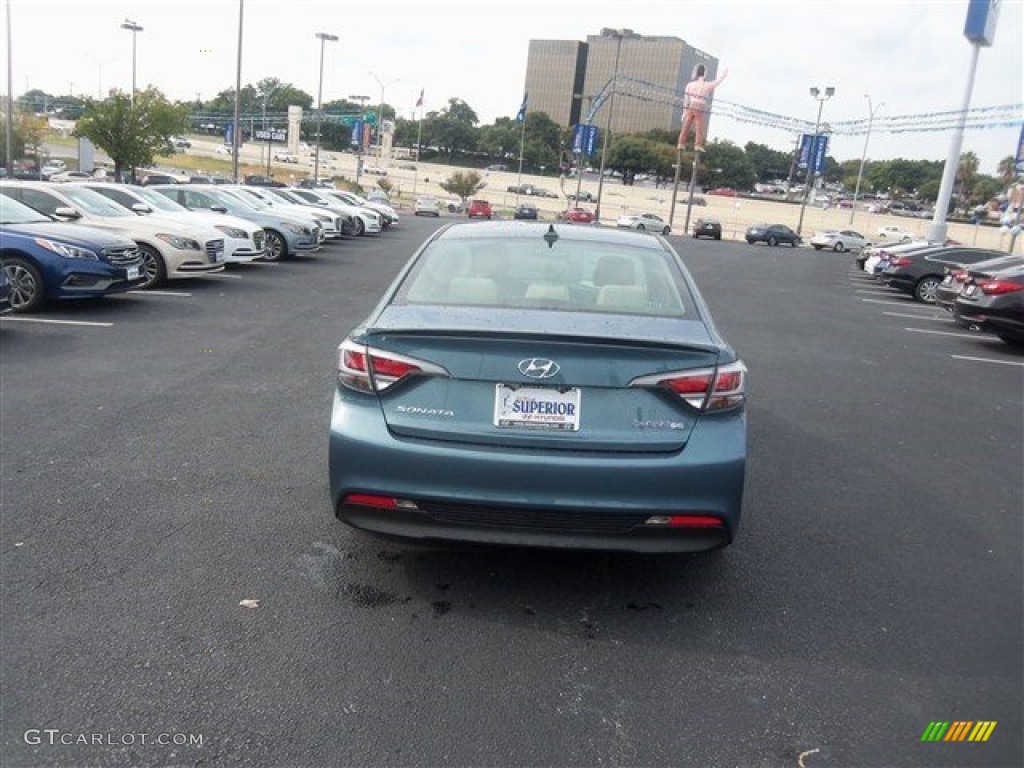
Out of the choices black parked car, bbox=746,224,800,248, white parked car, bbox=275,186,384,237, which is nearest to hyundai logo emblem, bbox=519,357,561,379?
white parked car, bbox=275,186,384,237

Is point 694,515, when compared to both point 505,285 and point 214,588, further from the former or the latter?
point 214,588

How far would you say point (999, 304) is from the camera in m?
12.5

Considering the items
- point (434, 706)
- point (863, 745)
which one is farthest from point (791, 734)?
point (434, 706)

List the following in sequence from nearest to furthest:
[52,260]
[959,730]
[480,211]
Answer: [959,730], [52,260], [480,211]

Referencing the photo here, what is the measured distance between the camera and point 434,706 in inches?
118

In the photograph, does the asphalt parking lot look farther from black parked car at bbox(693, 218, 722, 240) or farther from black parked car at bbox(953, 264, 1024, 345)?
black parked car at bbox(693, 218, 722, 240)

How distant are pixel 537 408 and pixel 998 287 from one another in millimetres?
11521

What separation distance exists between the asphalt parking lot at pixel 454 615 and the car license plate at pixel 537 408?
2.82ft

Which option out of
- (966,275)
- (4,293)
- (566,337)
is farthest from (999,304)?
(4,293)

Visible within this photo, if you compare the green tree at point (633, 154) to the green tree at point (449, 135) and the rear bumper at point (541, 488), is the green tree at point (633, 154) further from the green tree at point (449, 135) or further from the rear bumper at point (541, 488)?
the rear bumper at point (541, 488)

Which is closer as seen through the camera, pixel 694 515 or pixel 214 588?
pixel 694 515

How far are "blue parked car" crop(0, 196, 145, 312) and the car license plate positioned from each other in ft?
28.0

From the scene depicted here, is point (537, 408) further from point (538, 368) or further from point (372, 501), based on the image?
point (372, 501)

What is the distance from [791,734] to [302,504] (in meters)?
2.85
